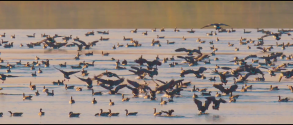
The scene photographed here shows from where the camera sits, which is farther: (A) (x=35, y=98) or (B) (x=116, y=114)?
(A) (x=35, y=98)

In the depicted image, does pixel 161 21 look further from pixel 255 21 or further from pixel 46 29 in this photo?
pixel 46 29

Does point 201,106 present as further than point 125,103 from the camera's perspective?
No

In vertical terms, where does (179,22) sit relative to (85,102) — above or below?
above

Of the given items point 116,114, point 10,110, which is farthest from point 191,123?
point 10,110

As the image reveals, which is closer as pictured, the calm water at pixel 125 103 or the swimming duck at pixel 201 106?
the calm water at pixel 125 103

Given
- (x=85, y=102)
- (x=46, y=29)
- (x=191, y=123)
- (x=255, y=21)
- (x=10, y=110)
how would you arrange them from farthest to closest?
(x=255, y=21) < (x=46, y=29) < (x=85, y=102) < (x=10, y=110) < (x=191, y=123)

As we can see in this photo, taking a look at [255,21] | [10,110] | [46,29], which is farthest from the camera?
[255,21]

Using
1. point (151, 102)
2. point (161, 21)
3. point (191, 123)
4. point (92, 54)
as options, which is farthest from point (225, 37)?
point (191, 123)

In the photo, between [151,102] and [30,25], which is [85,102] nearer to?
[151,102]

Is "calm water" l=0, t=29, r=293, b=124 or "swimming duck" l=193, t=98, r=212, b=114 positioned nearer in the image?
"calm water" l=0, t=29, r=293, b=124
